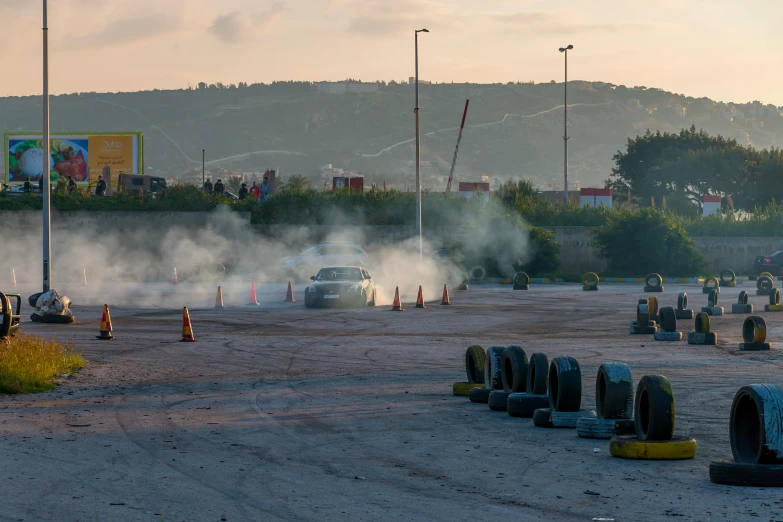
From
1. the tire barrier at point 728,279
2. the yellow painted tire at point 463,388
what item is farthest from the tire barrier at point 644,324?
the tire barrier at point 728,279

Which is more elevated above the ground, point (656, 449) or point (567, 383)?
point (567, 383)

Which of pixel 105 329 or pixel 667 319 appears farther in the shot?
pixel 667 319

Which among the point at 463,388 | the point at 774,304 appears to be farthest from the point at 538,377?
the point at 774,304

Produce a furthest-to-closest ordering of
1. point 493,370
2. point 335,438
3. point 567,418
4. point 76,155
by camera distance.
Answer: point 76,155 → point 493,370 → point 567,418 → point 335,438

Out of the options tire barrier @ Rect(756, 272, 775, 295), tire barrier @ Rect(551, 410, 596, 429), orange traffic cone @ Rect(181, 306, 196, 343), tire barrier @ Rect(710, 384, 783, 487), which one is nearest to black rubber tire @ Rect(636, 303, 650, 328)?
orange traffic cone @ Rect(181, 306, 196, 343)

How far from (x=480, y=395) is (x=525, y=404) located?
1.21 meters

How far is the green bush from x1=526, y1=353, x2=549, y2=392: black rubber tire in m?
38.6

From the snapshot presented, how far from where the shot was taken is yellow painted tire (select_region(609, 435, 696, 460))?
935 centimetres

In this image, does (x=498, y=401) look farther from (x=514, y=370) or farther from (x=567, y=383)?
(x=567, y=383)

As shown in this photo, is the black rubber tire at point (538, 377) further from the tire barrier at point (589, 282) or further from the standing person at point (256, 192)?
the standing person at point (256, 192)

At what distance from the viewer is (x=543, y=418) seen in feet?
37.1

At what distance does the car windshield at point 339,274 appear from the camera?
1234 inches

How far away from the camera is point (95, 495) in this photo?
8.06 meters

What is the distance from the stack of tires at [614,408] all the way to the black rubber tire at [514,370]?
2.10 m
